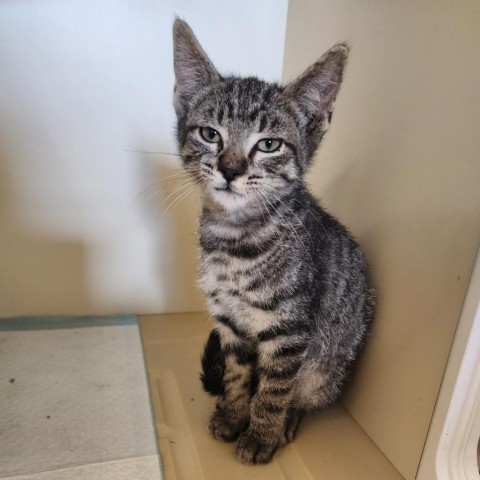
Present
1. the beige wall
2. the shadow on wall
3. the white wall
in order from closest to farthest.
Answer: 1. the beige wall
2. the white wall
3. the shadow on wall

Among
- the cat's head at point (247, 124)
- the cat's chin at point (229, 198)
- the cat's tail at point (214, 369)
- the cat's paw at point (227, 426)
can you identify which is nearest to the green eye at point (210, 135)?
the cat's head at point (247, 124)

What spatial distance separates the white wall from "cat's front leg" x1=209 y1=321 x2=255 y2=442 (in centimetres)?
52

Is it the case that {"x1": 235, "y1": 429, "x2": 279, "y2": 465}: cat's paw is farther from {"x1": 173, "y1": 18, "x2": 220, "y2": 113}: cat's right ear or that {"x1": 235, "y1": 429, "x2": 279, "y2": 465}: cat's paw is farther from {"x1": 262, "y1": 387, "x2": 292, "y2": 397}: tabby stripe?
→ {"x1": 173, "y1": 18, "x2": 220, "y2": 113}: cat's right ear

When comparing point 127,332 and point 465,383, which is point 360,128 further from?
point 127,332

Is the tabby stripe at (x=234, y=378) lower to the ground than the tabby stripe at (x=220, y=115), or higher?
lower

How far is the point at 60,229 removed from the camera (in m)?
1.42

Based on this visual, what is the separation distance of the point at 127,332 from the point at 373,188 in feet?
2.91

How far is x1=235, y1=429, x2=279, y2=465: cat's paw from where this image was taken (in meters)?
1.02

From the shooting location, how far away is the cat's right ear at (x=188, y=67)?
36.7 inches

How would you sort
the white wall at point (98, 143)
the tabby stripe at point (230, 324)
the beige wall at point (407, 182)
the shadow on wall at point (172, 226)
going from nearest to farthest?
the beige wall at point (407, 182)
the tabby stripe at point (230, 324)
the white wall at point (98, 143)
the shadow on wall at point (172, 226)

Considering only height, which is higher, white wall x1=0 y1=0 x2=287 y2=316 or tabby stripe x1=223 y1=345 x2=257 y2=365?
white wall x1=0 y1=0 x2=287 y2=316

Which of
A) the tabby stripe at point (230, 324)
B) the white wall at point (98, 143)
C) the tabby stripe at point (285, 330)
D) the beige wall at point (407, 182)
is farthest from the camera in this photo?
the white wall at point (98, 143)

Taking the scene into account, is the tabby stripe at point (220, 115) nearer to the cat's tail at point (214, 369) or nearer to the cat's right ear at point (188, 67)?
the cat's right ear at point (188, 67)

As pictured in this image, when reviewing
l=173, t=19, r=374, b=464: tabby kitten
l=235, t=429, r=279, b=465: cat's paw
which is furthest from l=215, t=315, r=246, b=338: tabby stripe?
l=235, t=429, r=279, b=465: cat's paw
